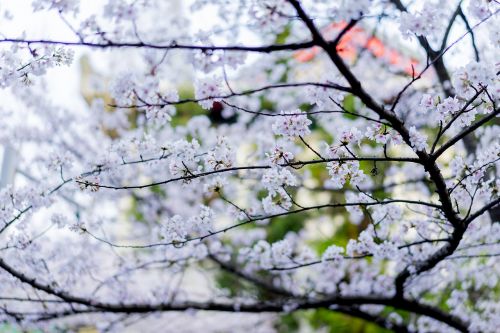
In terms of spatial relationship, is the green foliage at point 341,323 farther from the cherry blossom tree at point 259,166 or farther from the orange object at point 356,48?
the orange object at point 356,48

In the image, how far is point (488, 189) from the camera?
2.50 m

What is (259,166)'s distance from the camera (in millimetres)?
2031

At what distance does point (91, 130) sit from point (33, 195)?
231cm

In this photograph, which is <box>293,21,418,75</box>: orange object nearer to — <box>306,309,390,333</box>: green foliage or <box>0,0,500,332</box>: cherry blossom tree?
<box>0,0,500,332</box>: cherry blossom tree

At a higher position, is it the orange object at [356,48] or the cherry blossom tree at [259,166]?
the orange object at [356,48]

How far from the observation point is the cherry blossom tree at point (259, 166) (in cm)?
197

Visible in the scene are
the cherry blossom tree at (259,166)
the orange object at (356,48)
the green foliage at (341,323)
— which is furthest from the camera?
the green foliage at (341,323)

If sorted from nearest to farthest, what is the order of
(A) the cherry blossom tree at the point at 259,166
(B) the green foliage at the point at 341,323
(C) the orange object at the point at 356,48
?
(A) the cherry blossom tree at the point at 259,166 → (C) the orange object at the point at 356,48 → (B) the green foliage at the point at 341,323

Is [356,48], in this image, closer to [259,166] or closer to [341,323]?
[341,323]

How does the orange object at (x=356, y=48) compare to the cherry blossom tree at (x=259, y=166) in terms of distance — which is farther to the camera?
the orange object at (x=356, y=48)

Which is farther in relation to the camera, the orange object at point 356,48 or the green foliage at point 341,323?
the green foliage at point 341,323

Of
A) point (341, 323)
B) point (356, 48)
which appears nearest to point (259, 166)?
point (356, 48)

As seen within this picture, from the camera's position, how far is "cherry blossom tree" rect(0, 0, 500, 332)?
6.46 feet

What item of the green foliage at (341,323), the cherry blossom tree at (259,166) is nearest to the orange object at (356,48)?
the cherry blossom tree at (259,166)
